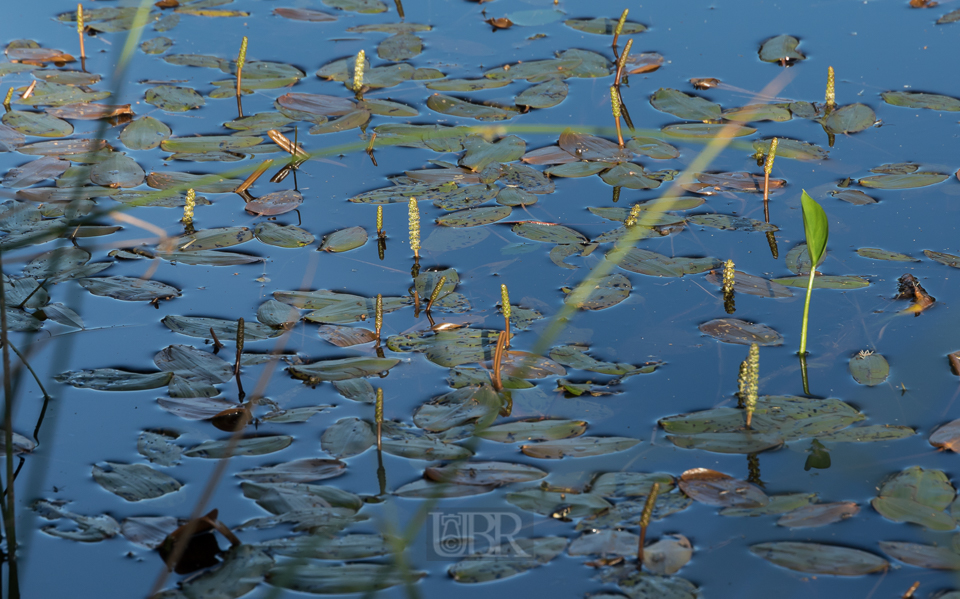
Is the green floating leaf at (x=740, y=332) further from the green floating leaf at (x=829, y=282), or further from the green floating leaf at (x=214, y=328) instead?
the green floating leaf at (x=214, y=328)

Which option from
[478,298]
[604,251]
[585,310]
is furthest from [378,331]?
[604,251]

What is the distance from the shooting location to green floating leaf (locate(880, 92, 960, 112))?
2.56m

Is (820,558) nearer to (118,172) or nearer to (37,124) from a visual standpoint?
(118,172)

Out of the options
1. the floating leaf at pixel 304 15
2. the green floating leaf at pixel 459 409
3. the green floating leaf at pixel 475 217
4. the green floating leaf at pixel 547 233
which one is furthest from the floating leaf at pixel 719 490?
the floating leaf at pixel 304 15

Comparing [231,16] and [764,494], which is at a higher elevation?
[231,16]

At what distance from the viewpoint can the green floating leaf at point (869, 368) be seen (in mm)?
1644

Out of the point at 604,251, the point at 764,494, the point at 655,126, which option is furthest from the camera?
the point at 655,126

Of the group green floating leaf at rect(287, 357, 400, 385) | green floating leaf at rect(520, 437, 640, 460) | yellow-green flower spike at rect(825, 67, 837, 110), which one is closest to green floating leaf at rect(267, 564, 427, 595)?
green floating leaf at rect(520, 437, 640, 460)

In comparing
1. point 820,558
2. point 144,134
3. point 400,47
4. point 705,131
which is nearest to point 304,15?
point 400,47

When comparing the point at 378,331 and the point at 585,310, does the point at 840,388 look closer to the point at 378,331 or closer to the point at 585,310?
the point at 585,310

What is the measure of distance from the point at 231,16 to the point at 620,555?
2759 mm

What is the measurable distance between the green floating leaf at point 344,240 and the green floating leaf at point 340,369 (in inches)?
16.6

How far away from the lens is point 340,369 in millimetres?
1694

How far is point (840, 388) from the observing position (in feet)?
5.36
